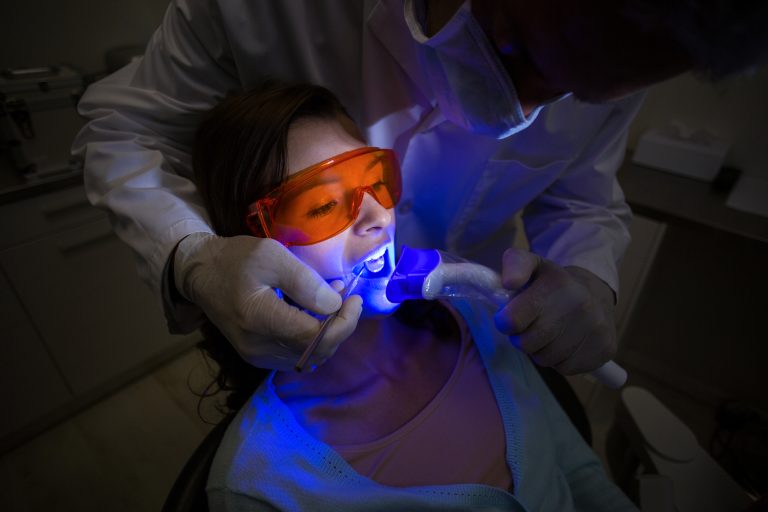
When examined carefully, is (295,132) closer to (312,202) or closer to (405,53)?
(312,202)

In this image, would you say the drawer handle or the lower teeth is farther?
the drawer handle

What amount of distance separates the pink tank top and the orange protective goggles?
0.46 m

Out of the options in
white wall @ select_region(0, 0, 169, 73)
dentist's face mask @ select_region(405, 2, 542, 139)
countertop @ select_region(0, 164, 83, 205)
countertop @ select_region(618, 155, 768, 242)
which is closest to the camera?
dentist's face mask @ select_region(405, 2, 542, 139)

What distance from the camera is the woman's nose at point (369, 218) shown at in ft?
2.64

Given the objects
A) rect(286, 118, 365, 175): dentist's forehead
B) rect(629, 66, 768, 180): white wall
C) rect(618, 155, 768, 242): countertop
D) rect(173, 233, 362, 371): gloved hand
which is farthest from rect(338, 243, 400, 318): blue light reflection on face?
rect(629, 66, 768, 180): white wall

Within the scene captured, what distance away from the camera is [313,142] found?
80 centimetres

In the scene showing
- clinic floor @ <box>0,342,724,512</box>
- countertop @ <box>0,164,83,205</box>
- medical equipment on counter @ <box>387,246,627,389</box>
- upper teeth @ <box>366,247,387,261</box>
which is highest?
countertop @ <box>0,164,83,205</box>

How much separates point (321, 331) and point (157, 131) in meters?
0.73

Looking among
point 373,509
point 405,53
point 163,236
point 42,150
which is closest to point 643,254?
point 405,53

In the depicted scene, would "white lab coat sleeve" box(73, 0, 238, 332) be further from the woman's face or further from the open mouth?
the open mouth

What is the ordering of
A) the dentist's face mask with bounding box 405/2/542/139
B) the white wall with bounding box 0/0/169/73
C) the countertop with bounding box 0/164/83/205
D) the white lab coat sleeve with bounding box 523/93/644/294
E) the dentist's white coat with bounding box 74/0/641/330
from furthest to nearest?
1. the white wall with bounding box 0/0/169/73
2. the countertop with bounding box 0/164/83/205
3. the white lab coat sleeve with bounding box 523/93/644/294
4. the dentist's white coat with bounding box 74/0/641/330
5. the dentist's face mask with bounding box 405/2/542/139

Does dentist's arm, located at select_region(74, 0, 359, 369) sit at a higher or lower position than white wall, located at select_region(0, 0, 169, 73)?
lower

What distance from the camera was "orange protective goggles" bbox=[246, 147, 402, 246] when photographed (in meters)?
0.76

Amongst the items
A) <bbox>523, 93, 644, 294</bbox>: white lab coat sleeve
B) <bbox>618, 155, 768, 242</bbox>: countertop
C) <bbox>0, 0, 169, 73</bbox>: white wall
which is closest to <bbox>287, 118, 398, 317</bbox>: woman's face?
<bbox>523, 93, 644, 294</bbox>: white lab coat sleeve
